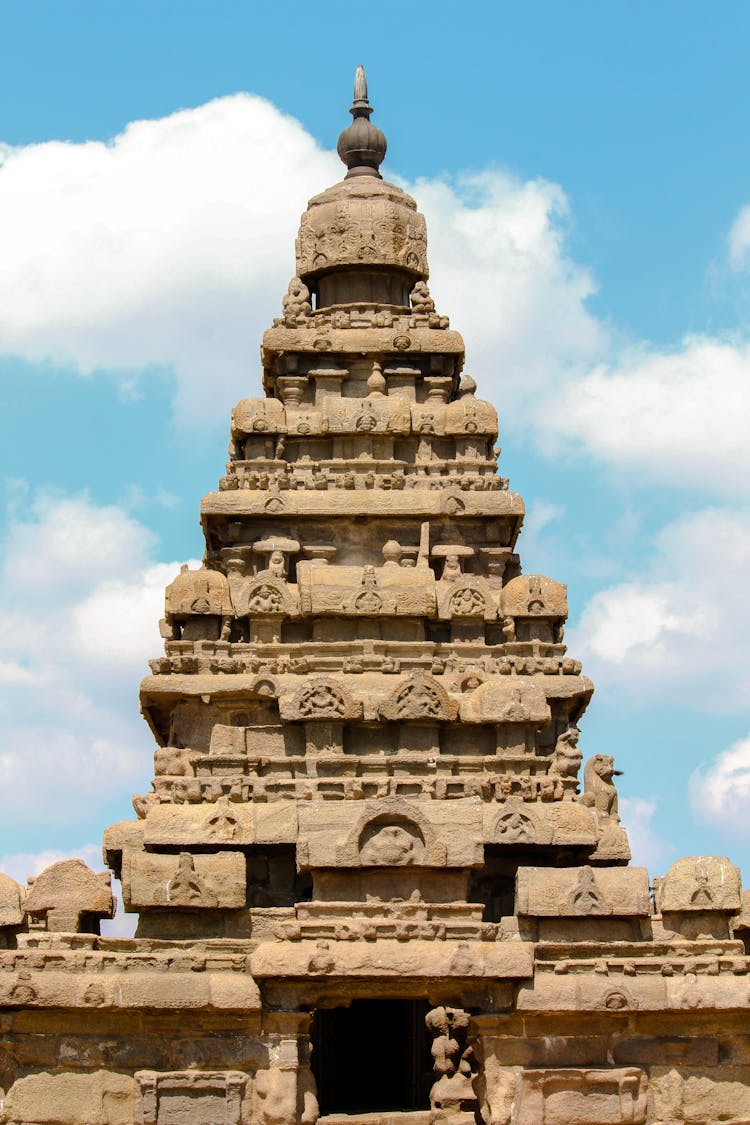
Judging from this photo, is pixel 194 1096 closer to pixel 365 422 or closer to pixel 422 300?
pixel 365 422

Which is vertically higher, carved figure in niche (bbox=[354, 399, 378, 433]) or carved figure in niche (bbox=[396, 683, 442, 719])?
carved figure in niche (bbox=[354, 399, 378, 433])

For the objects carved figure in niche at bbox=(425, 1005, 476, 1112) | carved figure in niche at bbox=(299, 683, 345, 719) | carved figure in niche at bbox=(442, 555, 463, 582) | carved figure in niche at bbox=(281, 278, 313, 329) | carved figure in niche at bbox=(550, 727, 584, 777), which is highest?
carved figure in niche at bbox=(281, 278, 313, 329)

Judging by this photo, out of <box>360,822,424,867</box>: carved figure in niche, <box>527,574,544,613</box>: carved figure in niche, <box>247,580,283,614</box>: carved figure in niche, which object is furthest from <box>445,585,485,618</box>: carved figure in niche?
Answer: <box>360,822,424,867</box>: carved figure in niche

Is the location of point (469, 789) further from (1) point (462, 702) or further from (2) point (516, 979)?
(2) point (516, 979)

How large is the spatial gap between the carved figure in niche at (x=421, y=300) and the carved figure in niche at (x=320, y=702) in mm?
10266

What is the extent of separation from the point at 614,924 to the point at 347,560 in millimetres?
9393

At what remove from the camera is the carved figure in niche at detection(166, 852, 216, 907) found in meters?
28.9

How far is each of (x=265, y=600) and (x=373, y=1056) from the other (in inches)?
351

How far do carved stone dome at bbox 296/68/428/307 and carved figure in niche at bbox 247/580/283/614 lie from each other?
8125 mm

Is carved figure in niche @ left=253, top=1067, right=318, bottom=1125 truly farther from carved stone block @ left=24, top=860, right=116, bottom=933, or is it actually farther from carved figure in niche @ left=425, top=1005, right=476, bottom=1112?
carved stone block @ left=24, top=860, right=116, bottom=933

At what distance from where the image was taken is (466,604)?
111 ft

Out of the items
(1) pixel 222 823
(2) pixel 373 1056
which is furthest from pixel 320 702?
(2) pixel 373 1056

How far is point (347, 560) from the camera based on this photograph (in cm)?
3562

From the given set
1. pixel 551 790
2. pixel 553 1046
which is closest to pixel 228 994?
pixel 553 1046
